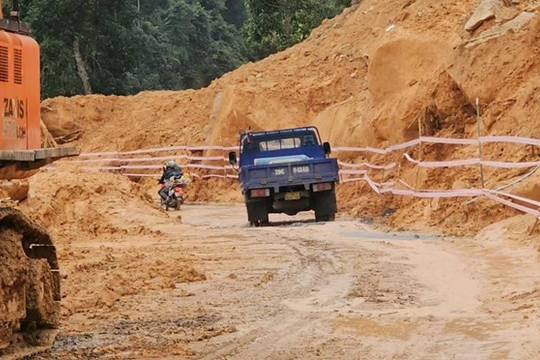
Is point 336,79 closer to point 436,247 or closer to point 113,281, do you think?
point 436,247

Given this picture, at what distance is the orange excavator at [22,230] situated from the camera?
8.71m

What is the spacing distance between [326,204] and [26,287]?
15.8m

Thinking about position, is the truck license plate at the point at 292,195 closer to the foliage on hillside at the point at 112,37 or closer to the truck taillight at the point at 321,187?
the truck taillight at the point at 321,187

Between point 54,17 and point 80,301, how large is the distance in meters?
40.8

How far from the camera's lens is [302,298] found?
12.4 metres

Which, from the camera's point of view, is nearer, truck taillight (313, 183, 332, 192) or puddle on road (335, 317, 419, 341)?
puddle on road (335, 317, 419, 341)

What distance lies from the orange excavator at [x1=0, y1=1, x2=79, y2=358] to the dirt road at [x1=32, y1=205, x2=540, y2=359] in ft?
1.17

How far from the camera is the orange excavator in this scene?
28.6 ft

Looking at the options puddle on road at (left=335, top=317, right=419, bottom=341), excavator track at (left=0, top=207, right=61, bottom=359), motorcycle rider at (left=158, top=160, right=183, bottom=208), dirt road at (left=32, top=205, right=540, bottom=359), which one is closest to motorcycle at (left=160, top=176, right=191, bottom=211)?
motorcycle rider at (left=158, top=160, right=183, bottom=208)

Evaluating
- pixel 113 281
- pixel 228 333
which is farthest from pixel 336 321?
pixel 113 281

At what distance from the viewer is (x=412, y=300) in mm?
11977

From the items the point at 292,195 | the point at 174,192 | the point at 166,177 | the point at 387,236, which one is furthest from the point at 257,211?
the point at 166,177

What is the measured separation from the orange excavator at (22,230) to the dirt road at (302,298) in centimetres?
36

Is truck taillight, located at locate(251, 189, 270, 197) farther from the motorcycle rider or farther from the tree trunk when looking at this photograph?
the tree trunk
